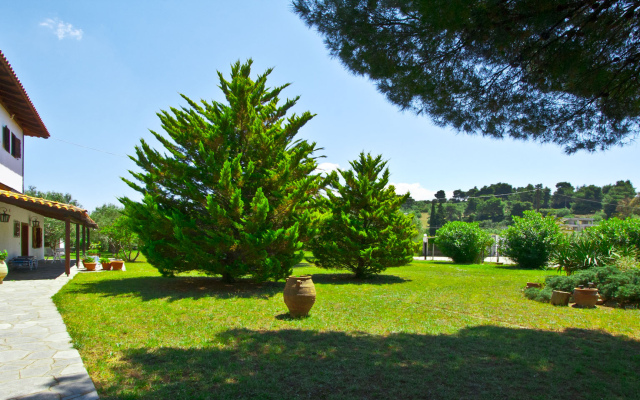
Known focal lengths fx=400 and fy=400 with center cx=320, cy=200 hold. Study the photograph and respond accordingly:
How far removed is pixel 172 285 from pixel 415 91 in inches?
393

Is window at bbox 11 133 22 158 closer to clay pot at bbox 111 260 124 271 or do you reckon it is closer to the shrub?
clay pot at bbox 111 260 124 271

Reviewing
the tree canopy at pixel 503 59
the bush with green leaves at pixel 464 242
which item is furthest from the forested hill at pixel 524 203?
the tree canopy at pixel 503 59

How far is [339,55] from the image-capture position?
20.1 ft

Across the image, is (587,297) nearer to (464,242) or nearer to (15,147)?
(464,242)

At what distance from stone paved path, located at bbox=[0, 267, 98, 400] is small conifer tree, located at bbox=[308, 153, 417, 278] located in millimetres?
9041

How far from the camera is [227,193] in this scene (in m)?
11.2

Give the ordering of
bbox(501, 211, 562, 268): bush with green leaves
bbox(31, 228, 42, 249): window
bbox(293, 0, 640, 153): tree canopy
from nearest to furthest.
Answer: bbox(293, 0, 640, 153): tree canopy < bbox(31, 228, 42, 249): window < bbox(501, 211, 562, 268): bush with green leaves

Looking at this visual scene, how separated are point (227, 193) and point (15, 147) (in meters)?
11.8

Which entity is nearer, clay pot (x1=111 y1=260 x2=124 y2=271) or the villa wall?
the villa wall

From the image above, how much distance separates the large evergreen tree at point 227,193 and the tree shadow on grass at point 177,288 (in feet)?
1.75

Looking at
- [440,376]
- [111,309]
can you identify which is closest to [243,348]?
[440,376]

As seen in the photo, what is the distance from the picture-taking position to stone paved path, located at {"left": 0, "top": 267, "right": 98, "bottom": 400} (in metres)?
4.02

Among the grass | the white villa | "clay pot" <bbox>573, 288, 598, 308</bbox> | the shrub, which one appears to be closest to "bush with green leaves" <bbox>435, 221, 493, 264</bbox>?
the shrub

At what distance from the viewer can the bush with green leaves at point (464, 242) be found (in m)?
26.0
